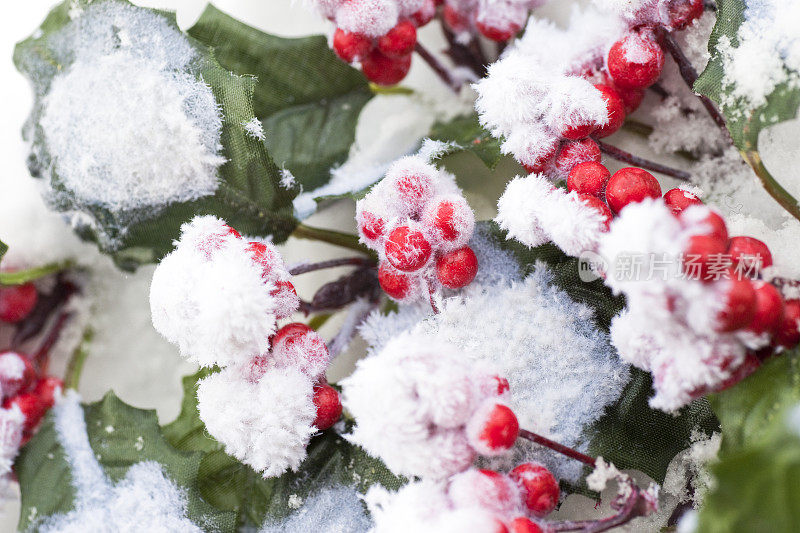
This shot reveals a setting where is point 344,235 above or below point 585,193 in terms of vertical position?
below

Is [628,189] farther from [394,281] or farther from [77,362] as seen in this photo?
[77,362]

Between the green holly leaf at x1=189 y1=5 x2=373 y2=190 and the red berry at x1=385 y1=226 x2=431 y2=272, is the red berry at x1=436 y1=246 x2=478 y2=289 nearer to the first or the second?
the red berry at x1=385 y1=226 x2=431 y2=272

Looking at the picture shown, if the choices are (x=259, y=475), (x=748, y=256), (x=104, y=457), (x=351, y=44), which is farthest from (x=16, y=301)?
(x=748, y=256)

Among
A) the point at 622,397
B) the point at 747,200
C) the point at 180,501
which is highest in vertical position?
the point at 747,200

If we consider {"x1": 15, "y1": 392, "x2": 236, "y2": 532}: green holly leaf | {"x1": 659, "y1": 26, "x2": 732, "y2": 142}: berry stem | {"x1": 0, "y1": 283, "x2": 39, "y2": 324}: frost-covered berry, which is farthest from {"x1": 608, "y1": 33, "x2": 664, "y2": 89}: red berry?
{"x1": 0, "y1": 283, "x2": 39, "y2": 324}: frost-covered berry

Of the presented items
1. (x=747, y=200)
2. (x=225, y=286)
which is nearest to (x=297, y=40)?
(x=225, y=286)

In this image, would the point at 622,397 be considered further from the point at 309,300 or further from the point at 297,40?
the point at 297,40

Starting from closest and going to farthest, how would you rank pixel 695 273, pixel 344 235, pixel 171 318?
1. pixel 695 273
2. pixel 171 318
3. pixel 344 235
